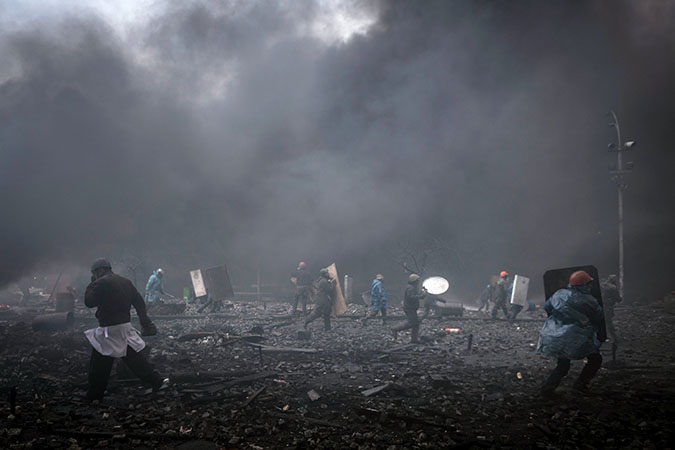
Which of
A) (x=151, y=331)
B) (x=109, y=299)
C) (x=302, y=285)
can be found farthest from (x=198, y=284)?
(x=109, y=299)

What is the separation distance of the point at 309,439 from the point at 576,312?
3.56 metres

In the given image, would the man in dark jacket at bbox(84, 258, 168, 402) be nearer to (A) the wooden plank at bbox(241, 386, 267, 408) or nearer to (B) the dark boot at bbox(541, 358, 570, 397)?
(A) the wooden plank at bbox(241, 386, 267, 408)

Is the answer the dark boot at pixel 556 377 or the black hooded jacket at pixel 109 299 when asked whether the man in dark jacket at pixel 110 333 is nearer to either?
the black hooded jacket at pixel 109 299

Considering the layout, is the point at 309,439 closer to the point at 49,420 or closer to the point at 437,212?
the point at 49,420

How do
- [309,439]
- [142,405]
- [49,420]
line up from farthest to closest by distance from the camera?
[142,405]
[49,420]
[309,439]

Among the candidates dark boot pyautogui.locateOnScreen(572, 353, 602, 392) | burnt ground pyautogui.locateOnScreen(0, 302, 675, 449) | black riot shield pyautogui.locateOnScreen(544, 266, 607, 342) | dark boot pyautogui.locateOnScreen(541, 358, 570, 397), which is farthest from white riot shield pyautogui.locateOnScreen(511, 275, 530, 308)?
dark boot pyautogui.locateOnScreen(541, 358, 570, 397)

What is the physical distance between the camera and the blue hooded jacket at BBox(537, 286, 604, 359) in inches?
191

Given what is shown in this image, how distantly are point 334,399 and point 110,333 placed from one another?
2996 millimetres

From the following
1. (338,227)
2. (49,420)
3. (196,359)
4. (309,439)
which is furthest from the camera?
(338,227)

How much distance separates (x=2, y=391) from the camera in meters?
5.40

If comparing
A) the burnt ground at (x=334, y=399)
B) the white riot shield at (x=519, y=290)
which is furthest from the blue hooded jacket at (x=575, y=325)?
the white riot shield at (x=519, y=290)

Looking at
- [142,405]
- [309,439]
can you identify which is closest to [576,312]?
[309,439]

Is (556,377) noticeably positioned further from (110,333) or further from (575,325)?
(110,333)

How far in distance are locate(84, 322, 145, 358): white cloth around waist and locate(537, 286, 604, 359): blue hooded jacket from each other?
5418 millimetres
